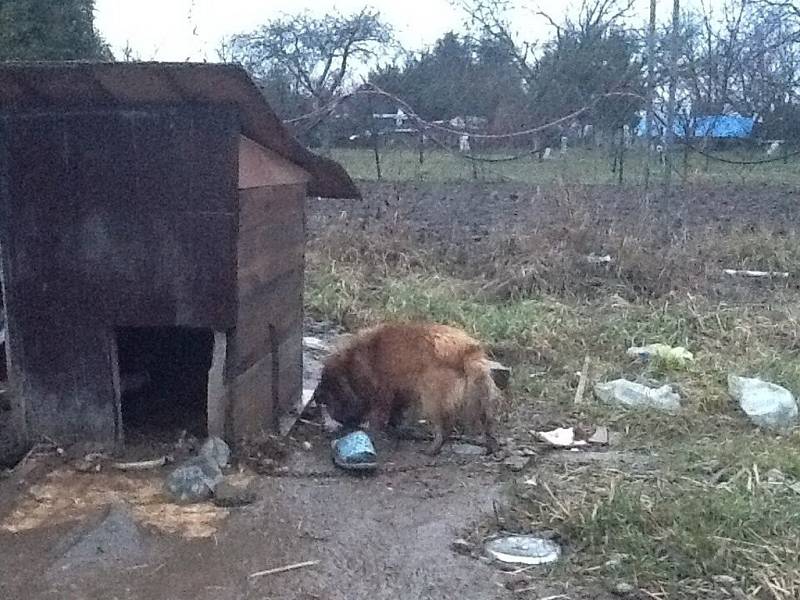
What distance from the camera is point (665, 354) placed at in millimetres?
6316

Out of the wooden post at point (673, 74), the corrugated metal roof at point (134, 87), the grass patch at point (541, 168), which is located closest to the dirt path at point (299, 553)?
the corrugated metal roof at point (134, 87)

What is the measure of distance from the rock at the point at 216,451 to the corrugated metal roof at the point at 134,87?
1444mm

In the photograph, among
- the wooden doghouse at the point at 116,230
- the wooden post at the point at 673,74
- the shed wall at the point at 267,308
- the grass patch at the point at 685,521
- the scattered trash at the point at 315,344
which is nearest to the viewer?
the grass patch at the point at 685,521

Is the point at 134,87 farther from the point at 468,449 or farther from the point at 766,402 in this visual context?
the point at 766,402

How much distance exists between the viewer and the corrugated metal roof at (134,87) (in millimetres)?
4078

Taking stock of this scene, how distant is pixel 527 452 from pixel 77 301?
2.29 metres

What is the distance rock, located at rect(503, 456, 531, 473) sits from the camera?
4691 mm

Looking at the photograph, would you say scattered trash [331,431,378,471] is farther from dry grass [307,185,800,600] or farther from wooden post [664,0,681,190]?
wooden post [664,0,681,190]

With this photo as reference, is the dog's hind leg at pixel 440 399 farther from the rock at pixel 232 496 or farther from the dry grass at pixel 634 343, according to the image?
the rock at pixel 232 496

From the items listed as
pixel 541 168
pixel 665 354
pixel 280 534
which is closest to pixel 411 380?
pixel 280 534

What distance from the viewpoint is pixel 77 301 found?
4586mm

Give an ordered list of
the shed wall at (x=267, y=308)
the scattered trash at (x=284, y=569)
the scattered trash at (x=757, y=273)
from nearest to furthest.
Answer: the scattered trash at (x=284, y=569) → the shed wall at (x=267, y=308) → the scattered trash at (x=757, y=273)

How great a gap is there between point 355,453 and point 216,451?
64 cm

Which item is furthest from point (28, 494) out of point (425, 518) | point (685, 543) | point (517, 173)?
point (517, 173)
